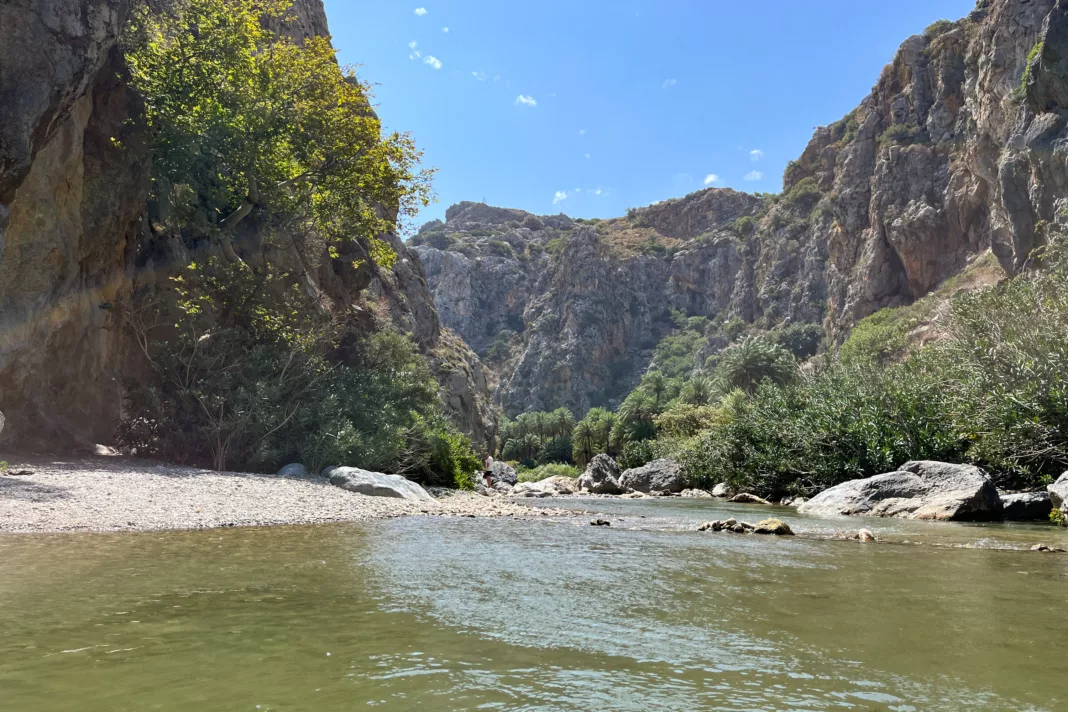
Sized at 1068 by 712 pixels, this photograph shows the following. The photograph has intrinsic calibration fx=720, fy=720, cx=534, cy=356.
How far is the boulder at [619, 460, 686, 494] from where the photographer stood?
1630 inches

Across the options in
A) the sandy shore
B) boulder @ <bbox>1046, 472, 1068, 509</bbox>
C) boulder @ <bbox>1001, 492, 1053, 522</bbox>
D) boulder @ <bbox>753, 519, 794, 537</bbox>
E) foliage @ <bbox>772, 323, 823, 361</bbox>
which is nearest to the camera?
the sandy shore

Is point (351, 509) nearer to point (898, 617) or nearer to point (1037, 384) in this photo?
point (898, 617)

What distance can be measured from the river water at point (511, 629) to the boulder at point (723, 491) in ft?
78.2

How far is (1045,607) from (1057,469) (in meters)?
16.8

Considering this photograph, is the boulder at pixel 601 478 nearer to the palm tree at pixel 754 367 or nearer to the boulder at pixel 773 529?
the palm tree at pixel 754 367

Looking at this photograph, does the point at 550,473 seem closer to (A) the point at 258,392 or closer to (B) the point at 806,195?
(A) the point at 258,392

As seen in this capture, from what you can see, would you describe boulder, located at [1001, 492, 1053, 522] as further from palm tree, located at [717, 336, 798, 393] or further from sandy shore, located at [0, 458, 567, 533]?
palm tree, located at [717, 336, 798, 393]

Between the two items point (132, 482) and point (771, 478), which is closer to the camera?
point (132, 482)

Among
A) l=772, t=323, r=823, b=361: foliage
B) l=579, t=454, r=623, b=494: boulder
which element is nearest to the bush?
l=579, t=454, r=623, b=494: boulder

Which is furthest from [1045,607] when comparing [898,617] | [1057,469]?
[1057,469]


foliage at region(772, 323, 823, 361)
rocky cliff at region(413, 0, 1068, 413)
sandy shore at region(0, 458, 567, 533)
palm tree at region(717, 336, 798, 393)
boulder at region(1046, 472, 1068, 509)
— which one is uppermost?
rocky cliff at region(413, 0, 1068, 413)

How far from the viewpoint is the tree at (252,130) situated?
2238cm

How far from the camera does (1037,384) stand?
1841 centimetres

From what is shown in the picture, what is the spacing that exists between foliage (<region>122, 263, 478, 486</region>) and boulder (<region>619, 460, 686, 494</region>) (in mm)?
19112
